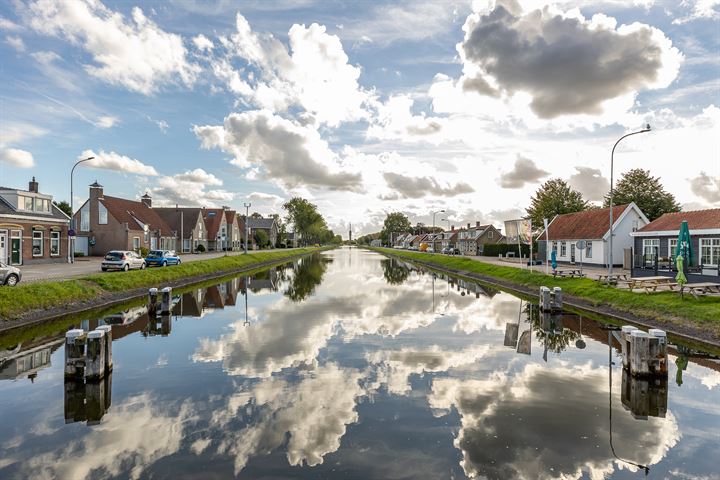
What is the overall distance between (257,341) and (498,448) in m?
9.93

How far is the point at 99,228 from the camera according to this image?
59312mm

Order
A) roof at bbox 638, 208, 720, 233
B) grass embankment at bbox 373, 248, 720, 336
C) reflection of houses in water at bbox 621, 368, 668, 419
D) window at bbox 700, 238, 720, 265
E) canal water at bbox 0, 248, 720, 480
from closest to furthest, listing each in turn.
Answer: canal water at bbox 0, 248, 720, 480
reflection of houses in water at bbox 621, 368, 668, 419
grass embankment at bbox 373, 248, 720, 336
window at bbox 700, 238, 720, 265
roof at bbox 638, 208, 720, 233

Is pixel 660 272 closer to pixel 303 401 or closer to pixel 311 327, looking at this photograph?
pixel 311 327

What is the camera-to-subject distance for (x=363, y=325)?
1842 centimetres

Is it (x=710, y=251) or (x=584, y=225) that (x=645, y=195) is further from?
(x=710, y=251)

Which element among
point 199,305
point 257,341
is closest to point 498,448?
point 257,341

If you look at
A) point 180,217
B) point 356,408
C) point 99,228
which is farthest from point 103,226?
point 356,408

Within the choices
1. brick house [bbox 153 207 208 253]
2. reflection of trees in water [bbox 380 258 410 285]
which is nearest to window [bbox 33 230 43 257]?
reflection of trees in water [bbox 380 258 410 285]

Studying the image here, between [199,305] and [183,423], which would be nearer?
[183,423]

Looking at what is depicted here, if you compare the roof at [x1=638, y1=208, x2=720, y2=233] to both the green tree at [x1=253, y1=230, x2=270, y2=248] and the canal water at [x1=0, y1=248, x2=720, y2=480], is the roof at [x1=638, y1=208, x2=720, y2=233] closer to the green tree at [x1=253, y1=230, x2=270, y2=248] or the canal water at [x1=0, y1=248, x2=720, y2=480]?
the canal water at [x1=0, y1=248, x2=720, y2=480]

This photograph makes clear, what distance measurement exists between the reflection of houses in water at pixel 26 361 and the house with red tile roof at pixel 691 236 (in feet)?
110

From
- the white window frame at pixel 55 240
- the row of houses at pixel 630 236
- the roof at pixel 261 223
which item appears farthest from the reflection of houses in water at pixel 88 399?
the roof at pixel 261 223

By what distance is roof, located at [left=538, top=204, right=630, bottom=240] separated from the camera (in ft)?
146

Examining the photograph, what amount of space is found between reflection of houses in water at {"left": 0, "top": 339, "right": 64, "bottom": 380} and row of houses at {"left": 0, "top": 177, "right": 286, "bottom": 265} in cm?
2801
